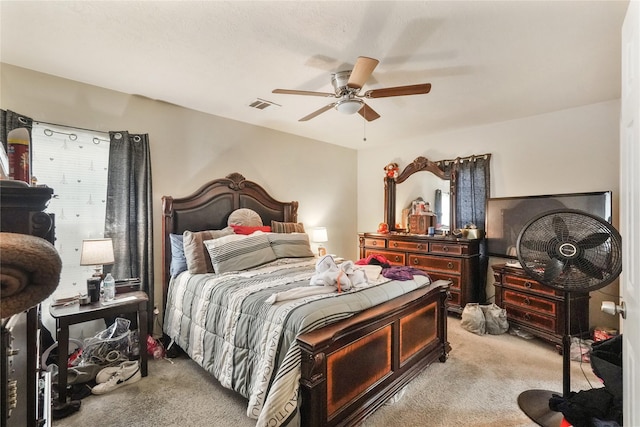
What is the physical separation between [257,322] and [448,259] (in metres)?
2.79

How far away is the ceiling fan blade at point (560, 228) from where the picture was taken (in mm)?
1828

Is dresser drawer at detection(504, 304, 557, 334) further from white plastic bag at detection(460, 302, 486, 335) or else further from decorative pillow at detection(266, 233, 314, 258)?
decorative pillow at detection(266, 233, 314, 258)

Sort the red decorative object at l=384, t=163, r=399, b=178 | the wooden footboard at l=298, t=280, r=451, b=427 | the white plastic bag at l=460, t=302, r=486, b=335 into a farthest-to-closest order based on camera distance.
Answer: the red decorative object at l=384, t=163, r=399, b=178 → the white plastic bag at l=460, t=302, r=486, b=335 → the wooden footboard at l=298, t=280, r=451, b=427

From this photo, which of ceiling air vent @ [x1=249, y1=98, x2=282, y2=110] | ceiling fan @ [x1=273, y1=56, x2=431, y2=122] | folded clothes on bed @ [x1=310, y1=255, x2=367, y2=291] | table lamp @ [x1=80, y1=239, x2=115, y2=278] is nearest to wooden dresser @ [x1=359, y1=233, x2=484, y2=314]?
Result: folded clothes on bed @ [x1=310, y1=255, x2=367, y2=291]

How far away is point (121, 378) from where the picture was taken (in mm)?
2256

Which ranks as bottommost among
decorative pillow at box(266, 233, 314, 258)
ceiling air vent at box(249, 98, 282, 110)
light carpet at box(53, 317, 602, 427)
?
light carpet at box(53, 317, 602, 427)

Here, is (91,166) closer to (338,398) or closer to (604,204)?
(338,398)

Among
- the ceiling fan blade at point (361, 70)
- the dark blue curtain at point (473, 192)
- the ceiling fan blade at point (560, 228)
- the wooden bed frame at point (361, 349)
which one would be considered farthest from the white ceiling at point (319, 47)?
the wooden bed frame at point (361, 349)

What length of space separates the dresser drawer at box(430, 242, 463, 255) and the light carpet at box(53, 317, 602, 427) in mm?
1204

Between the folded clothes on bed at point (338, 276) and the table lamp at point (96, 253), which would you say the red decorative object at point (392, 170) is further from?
the table lamp at point (96, 253)

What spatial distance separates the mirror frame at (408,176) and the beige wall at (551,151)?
0.51ft

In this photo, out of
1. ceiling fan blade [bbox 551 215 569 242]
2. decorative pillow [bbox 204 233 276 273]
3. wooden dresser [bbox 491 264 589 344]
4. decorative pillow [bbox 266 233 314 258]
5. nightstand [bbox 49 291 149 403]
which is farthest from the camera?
decorative pillow [bbox 266 233 314 258]

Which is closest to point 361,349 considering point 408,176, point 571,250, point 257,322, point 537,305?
point 257,322

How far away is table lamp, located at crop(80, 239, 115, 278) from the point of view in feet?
7.53
